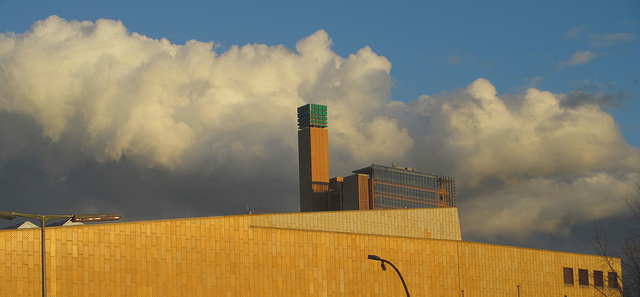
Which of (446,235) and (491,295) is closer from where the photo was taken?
(491,295)

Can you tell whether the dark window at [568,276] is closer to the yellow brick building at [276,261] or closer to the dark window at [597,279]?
the yellow brick building at [276,261]

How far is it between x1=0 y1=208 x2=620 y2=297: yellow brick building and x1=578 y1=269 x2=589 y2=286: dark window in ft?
0.53

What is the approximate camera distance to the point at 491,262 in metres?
87.0

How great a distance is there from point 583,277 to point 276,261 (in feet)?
146

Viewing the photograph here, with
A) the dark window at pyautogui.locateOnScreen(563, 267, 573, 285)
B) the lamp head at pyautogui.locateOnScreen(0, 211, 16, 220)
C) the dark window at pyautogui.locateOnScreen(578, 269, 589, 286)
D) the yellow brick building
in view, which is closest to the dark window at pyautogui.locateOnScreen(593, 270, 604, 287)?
the yellow brick building

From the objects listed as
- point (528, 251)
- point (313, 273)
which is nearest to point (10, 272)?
point (313, 273)

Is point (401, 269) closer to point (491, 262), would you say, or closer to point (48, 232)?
point (491, 262)

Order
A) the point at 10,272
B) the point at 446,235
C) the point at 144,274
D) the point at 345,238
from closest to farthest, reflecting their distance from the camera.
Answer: the point at 10,272 < the point at 144,274 < the point at 345,238 < the point at 446,235

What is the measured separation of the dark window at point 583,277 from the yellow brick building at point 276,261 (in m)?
0.16

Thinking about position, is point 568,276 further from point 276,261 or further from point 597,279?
point 276,261

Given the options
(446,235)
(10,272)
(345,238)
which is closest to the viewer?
(10,272)

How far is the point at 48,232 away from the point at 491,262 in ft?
165

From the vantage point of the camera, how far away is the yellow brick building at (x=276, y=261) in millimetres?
61062

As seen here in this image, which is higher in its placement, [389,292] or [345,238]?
[345,238]
